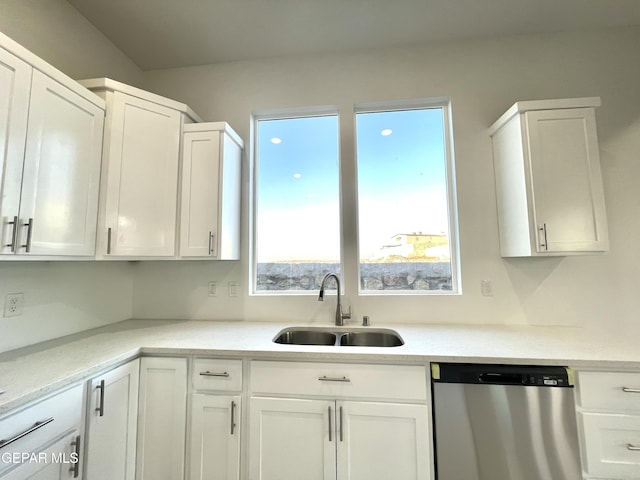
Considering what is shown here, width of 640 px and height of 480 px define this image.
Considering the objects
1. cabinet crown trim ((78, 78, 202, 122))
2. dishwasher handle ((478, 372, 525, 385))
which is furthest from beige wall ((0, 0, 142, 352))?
dishwasher handle ((478, 372, 525, 385))

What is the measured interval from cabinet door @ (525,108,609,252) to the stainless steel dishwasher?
79cm

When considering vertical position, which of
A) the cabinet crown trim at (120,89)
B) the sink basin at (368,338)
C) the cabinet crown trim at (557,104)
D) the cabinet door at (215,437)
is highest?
the cabinet crown trim at (120,89)

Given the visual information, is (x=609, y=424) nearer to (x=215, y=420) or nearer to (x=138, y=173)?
(x=215, y=420)

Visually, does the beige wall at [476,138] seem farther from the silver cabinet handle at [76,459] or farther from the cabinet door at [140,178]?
the silver cabinet handle at [76,459]

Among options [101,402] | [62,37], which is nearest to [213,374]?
[101,402]

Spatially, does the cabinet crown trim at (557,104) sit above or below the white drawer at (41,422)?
above

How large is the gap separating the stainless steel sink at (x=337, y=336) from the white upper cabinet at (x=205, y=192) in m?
0.72

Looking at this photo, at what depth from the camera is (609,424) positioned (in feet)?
3.91

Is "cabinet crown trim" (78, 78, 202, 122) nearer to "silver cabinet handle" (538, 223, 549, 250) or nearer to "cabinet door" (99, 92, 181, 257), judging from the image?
"cabinet door" (99, 92, 181, 257)

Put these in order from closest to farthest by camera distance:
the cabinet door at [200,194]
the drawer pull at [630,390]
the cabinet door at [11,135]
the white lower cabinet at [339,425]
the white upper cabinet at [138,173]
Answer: the cabinet door at [11,135] < the drawer pull at [630,390] < the white lower cabinet at [339,425] < the white upper cabinet at [138,173] < the cabinet door at [200,194]

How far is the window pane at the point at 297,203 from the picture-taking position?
86.0 inches

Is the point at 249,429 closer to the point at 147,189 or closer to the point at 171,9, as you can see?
the point at 147,189

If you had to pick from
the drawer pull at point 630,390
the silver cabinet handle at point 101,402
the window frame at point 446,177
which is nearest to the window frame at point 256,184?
the window frame at point 446,177

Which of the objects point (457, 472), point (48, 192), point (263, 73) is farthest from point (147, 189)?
point (457, 472)
